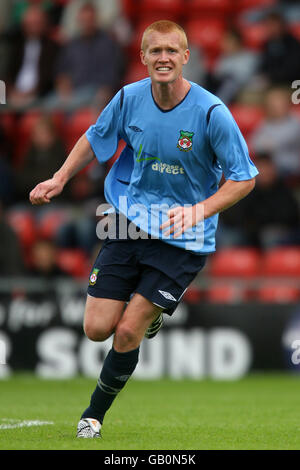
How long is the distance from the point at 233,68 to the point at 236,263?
349cm

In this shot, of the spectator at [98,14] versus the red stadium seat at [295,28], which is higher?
the spectator at [98,14]

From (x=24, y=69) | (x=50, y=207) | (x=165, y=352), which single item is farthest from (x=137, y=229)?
(x=24, y=69)

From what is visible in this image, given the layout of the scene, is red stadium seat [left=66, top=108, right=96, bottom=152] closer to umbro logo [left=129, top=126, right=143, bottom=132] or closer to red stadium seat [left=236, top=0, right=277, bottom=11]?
red stadium seat [left=236, top=0, right=277, bottom=11]

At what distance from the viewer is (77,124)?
1362 cm

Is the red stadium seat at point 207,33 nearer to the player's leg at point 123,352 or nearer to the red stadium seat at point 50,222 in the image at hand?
the red stadium seat at point 50,222

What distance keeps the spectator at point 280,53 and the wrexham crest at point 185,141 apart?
294 inches

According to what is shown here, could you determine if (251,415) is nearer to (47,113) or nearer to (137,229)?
(137,229)

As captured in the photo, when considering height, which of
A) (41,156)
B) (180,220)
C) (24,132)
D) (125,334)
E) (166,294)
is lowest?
(125,334)

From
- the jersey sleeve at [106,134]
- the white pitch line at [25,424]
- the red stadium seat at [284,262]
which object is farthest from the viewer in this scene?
the red stadium seat at [284,262]

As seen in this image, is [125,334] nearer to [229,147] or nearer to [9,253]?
[229,147]

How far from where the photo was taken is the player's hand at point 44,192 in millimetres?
5691

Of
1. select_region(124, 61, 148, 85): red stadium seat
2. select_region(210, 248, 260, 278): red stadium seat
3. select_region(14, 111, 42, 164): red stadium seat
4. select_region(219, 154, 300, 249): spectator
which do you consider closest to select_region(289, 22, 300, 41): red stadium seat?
select_region(124, 61, 148, 85): red stadium seat

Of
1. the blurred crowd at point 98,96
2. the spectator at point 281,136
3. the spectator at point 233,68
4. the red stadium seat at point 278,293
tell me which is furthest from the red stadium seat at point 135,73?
the red stadium seat at point 278,293

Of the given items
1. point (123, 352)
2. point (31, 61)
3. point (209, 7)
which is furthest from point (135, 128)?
point (209, 7)
